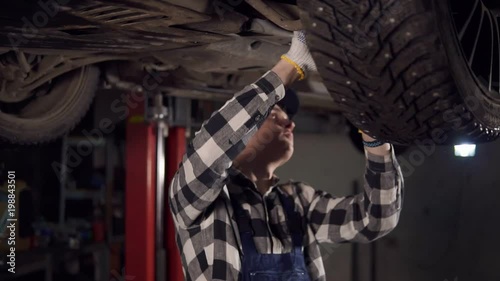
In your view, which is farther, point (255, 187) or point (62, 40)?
point (255, 187)

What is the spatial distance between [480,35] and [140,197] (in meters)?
1.36

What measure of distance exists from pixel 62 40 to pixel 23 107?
0.58 metres

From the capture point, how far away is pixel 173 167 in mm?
2113

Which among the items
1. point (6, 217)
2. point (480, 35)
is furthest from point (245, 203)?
point (6, 217)

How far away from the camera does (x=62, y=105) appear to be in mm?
1557

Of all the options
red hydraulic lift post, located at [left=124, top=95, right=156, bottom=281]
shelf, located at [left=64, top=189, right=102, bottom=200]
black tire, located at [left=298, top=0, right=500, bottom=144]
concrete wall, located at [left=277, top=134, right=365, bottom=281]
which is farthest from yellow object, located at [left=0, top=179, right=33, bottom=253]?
black tire, located at [left=298, top=0, right=500, bottom=144]

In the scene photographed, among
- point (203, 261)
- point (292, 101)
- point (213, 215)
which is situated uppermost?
point (292, 101)

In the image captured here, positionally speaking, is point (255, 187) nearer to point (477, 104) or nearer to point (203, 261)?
point (203, 261)

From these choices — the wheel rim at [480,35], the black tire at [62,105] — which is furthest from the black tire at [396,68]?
the black tire at [62,105]

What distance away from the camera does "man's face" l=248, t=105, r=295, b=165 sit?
1.31 metres

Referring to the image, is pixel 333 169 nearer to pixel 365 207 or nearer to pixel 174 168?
pixel 174 168

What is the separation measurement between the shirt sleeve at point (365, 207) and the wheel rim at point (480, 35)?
28 centimetres

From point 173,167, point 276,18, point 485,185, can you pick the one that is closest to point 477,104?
point 276,18

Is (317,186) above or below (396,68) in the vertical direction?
below
